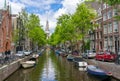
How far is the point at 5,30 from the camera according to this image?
242 ft

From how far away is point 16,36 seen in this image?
83.7 m

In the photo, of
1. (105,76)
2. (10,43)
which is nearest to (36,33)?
(10,43)

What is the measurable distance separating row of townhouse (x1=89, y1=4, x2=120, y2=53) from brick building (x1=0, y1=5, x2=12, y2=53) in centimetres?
2812

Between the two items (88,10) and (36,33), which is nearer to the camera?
(88,10)

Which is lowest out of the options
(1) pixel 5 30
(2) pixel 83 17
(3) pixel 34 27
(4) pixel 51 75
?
(4) pixel 51 75

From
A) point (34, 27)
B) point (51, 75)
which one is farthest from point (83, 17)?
point (34, 27)

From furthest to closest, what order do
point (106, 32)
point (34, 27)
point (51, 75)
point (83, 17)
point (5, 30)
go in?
point (34, 27) → point (5, 30) → point (106, 32) → point (83, 17) → point (51, 75)

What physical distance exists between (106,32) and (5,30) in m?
29.4

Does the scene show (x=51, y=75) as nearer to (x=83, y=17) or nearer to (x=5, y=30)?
(x=83, y=17)

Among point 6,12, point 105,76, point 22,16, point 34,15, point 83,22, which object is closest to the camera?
point 105,76

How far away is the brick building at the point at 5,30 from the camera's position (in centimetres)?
6919

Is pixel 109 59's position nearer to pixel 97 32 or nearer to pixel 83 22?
pixel 83 22

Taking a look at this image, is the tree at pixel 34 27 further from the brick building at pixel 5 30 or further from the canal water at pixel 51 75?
the canal water at pixel 51 75

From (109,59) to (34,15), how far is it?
200 feet
